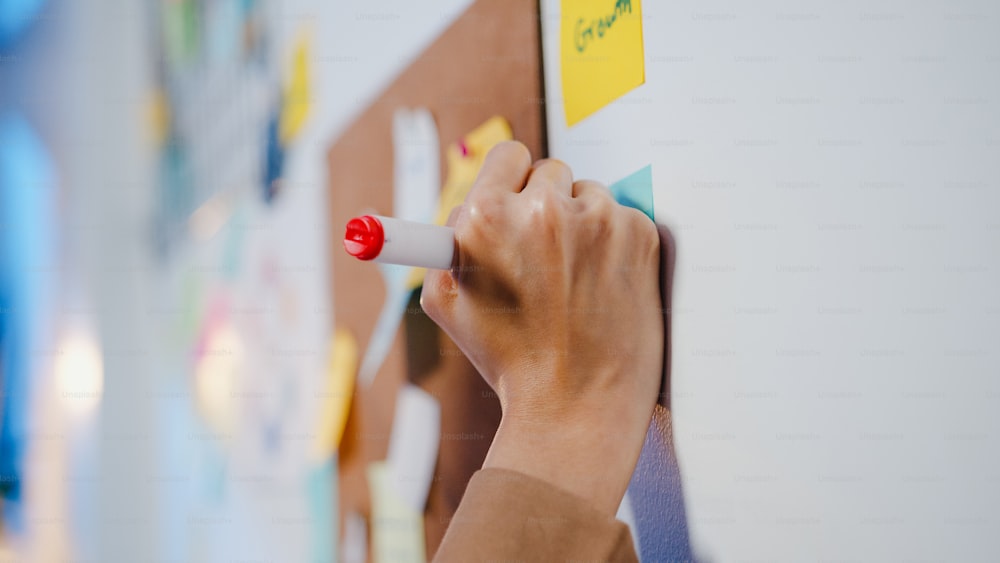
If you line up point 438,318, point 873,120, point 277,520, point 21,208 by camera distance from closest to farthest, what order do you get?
point 873,120 → point 438,318 → point 277,520 → point 21,208

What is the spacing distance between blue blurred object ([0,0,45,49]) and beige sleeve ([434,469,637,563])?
1.97 meters

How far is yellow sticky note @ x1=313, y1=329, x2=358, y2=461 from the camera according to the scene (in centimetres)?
85

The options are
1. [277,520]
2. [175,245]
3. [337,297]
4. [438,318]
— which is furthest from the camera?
[175,245]

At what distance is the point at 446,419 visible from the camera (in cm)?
68

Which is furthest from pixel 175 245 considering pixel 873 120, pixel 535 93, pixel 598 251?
pixel 873 120

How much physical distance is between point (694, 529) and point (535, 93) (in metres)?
0.33

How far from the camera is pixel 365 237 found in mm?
438

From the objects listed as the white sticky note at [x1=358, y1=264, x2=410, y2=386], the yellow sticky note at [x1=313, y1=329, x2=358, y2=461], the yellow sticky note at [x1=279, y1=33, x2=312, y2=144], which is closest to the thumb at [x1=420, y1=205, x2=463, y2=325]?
the white sticky note at [x1=358, y1=264, x2=410, y2=386]

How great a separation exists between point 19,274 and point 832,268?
1887mm

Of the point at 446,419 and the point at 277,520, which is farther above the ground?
the point at 446,419

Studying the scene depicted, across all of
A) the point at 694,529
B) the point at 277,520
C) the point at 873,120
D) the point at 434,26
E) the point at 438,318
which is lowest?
the point at 277,520

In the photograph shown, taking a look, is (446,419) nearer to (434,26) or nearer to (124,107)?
(434,26)

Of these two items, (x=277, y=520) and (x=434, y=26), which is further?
(x=277, y=520)

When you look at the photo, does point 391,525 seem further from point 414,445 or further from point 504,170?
point 504,170
